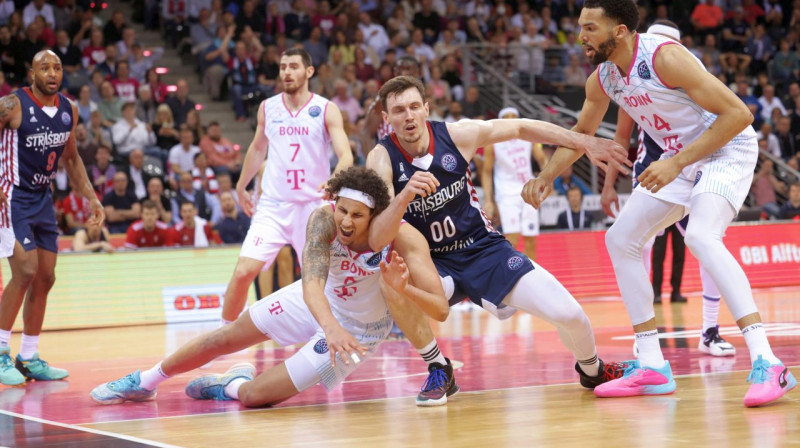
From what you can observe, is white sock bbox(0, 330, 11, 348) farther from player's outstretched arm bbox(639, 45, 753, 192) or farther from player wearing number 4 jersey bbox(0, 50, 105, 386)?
player's outstretched arm bbox(639, 45, 753, 192)

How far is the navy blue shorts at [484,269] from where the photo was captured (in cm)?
636

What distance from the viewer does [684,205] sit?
636 centimetres

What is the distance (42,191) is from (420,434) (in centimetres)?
454

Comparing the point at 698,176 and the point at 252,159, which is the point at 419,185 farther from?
the point at 252,159

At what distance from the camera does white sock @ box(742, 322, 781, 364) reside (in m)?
5.74

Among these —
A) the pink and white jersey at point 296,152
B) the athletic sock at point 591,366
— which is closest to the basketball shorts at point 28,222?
the pink and white jersey at point 296,152

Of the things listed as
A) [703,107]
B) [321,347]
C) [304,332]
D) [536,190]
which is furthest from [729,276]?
[304,332]

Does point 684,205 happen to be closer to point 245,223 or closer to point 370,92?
point 245,223

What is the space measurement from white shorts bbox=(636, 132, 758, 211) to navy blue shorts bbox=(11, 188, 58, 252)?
15.5 feet

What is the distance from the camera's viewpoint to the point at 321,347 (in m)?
6.11

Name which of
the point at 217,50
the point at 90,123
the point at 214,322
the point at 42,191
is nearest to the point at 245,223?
the point at 214,322

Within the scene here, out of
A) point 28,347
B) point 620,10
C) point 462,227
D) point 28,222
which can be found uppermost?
point 620,10

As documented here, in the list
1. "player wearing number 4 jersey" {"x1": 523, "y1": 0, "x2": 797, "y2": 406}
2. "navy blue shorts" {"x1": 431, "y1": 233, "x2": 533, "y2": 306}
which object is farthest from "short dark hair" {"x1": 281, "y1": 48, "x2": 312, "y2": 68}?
"player wearing number 4 jersey" {"x1": 523, "y1": 0, "x2": 797, "y2": 406}

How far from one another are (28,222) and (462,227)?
3676 mm
